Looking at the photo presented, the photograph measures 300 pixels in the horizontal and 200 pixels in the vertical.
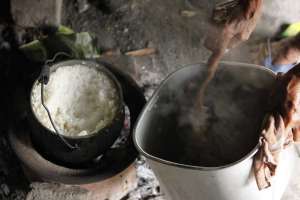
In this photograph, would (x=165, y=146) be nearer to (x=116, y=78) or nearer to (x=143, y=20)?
(x=116, y=78)

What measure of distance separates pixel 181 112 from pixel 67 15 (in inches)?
39.9

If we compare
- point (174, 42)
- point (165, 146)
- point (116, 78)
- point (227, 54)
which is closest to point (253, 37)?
point (174, 42)

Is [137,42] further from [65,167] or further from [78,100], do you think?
[65,167]

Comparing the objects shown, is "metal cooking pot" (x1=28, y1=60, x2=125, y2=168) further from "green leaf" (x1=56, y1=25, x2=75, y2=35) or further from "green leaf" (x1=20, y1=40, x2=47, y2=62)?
"green leaf" (x1=56, y1=25, x2=75, y2=35)

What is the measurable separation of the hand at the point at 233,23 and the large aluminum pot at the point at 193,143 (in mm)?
127

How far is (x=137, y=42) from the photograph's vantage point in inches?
81.0

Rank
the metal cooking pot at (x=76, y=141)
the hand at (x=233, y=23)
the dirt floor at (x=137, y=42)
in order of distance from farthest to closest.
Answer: the dirt floor at (x=137, y=42)
the metal cooking pot at (x=76, y=141)
the hand at (x=233, y=23)

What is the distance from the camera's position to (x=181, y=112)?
52.2 inches

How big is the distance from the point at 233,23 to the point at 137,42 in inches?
41.4

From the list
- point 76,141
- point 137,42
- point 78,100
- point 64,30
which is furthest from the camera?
point 137,42

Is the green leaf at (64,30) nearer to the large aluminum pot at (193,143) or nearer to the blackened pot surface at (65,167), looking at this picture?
the blackened pot surface at (65,167)

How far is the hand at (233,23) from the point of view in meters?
1.02

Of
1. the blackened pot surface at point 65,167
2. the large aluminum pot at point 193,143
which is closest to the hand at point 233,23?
the large aluminum pot at point 193,143

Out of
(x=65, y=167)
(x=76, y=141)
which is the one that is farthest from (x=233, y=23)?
(x=65, y=167)
